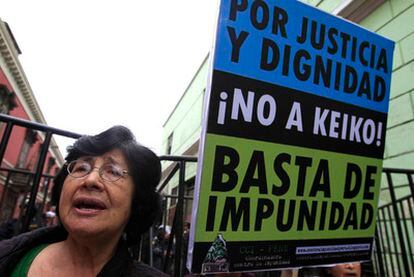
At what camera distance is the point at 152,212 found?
168 cm

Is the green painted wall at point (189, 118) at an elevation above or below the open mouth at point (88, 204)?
above

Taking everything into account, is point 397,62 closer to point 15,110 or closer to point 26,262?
point 26,262

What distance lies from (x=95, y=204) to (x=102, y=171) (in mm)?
156

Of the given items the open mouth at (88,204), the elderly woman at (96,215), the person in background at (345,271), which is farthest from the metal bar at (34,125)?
the person in background at (345,271)

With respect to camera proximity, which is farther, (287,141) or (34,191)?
(34,191)

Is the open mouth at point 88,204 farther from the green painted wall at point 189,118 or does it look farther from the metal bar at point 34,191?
the green painted wall at point 189,118

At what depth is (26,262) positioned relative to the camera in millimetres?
1343

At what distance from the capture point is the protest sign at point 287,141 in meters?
1.25

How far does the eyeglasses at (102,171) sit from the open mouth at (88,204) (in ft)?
0.37

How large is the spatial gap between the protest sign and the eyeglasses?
1.56 feet

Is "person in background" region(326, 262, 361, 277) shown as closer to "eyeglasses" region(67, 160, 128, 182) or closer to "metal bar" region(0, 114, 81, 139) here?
"eyeglasses" region(67, 160, 128, 182)

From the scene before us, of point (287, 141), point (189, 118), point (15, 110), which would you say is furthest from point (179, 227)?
point (15, 110)

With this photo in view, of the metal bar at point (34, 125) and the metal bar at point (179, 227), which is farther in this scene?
the metal bar at point (179, 227)

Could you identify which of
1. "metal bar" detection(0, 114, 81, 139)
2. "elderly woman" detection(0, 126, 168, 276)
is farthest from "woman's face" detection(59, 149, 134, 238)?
"metal bar" detection(0, 114, 81, 139)
